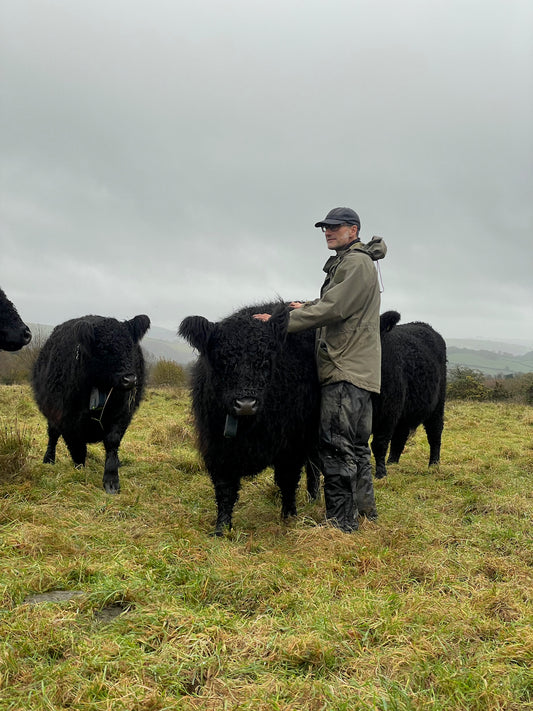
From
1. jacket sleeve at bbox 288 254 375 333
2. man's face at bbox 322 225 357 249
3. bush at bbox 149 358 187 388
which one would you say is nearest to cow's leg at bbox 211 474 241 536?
jacket sleeve at bbox 288 254 375 333

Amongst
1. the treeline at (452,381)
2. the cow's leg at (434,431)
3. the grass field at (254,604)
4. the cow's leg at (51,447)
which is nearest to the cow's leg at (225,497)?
the grass field at (254,604)

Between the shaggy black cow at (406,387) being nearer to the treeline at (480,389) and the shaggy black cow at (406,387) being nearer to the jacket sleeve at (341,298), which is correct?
the jacket sleeve at (341,298)

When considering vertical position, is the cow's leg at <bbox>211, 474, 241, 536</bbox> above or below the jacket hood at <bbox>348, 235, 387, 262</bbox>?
below

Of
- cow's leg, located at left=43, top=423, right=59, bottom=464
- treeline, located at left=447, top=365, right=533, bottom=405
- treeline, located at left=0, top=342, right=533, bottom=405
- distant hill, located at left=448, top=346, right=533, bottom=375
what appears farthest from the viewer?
distant hill, located at left=448, top=346, right=533, bottom=375

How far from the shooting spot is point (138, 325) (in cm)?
753

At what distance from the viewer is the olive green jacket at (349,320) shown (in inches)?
193

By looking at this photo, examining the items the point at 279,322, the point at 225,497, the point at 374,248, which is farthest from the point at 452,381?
the point at 225,497

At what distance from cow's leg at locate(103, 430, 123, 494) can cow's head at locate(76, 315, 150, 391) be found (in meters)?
0.62

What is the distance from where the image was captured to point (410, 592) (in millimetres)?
3447

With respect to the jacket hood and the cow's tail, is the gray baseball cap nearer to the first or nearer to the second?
the jacket hood

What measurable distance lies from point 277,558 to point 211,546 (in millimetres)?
592

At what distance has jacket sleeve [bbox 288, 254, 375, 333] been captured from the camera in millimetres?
4867

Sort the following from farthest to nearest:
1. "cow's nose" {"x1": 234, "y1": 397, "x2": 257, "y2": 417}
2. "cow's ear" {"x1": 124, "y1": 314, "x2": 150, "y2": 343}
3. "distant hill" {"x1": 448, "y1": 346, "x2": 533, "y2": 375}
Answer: "distant hill" {"x1": 448, "y1": 346, "x2": 533, "y2": 375} < "cow's ear" {"x1": 124, "y1": 314, "x2": 150, "y2": 343} < "cow's nose" {"x1": 234, "y1": 397, "x2": 257, "y2": 417}

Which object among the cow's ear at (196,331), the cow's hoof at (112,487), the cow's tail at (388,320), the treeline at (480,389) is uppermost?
the cow's tail at (388,320)
